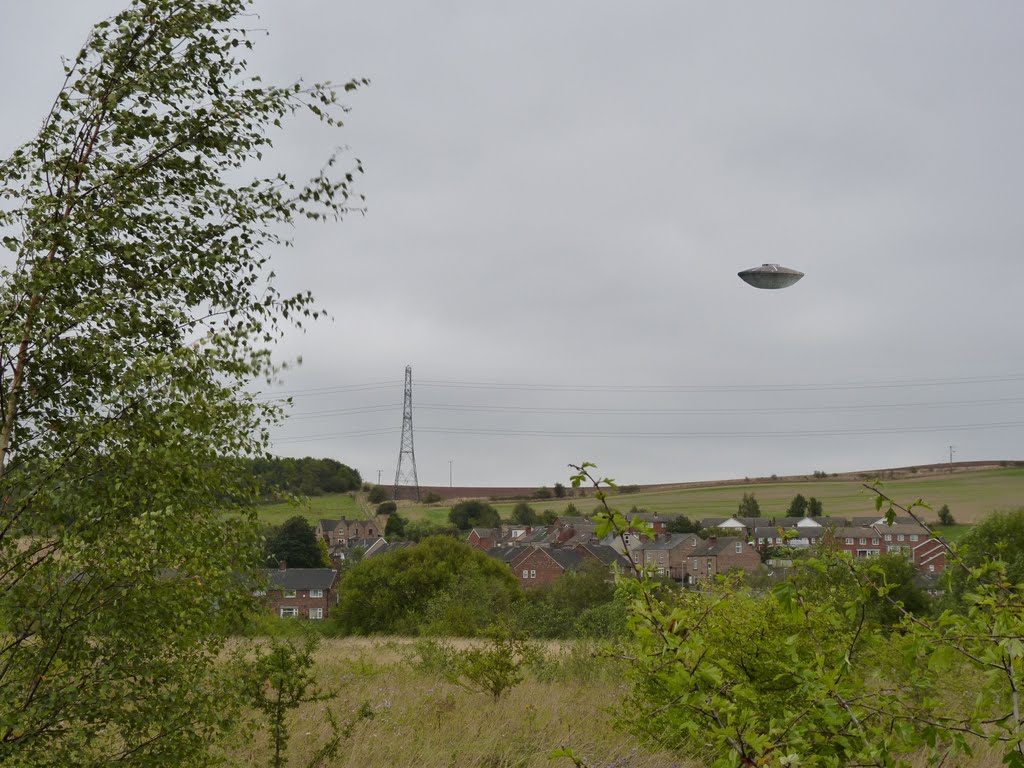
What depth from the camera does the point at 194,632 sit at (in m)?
6.29

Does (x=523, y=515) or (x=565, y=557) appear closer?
(x=565, y=557)

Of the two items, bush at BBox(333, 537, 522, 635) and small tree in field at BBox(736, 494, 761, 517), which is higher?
small tree in field at BBox(736, 494, 761, 517)

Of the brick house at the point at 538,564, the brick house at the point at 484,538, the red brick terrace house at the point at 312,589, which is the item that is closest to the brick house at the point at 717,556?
the brick house at the point at 538,564

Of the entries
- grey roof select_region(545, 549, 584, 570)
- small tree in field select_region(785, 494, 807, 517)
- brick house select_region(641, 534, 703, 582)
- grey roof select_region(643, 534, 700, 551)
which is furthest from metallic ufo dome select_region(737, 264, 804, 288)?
grey roof select_region(643, 534, 700, 551)

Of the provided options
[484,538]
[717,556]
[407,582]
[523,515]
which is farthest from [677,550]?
[407,582]

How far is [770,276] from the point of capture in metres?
8.04

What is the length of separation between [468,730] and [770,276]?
7.09m

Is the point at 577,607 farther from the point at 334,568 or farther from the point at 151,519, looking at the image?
the point at 151,519

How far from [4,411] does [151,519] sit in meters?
1.57

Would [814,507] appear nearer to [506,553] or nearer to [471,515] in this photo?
[506,553]

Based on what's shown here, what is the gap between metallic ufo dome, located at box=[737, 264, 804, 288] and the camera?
313 inches

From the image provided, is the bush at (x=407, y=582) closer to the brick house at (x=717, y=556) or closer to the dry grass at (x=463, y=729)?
the brick house at (x=717, y=556)

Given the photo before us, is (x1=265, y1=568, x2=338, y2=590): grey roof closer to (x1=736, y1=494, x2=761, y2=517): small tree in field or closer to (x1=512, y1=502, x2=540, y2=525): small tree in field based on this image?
(x1=512, y1=502, x2=540, y2=525): small tree in field

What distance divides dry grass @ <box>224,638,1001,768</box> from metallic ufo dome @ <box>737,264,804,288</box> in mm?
4362
